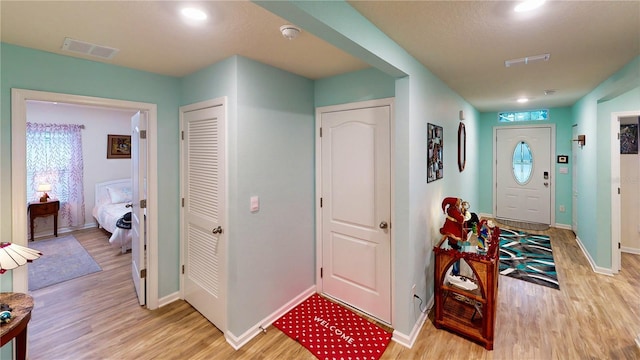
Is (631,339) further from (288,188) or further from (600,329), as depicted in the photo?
(288,188)

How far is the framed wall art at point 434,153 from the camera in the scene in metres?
2.62

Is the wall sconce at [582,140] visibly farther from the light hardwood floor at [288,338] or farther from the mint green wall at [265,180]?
the mint green wall at [265,180]

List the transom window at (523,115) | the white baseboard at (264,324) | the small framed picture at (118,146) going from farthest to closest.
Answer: the small framed picture at (118,146) → the transom window at (523,115) → the white baseboard at (264,324)

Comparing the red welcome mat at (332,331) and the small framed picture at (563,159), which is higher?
the small framed picture at (563,159)

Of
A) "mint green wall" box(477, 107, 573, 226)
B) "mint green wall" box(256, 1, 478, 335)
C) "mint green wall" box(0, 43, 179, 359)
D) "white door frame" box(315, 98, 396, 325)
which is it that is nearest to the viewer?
"mint green wall" box(256, 1, 478, 335)

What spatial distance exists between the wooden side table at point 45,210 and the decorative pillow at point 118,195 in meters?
0.78

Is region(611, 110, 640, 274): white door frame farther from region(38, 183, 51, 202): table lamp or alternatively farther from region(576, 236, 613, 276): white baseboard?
region(38, 183, 51, 202): table lamp

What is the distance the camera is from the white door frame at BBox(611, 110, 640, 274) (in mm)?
3291

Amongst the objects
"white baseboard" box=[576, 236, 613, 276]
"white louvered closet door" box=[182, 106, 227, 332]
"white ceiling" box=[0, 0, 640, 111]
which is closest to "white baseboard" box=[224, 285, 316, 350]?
"white louvered closet door" box=[182, 106, 227, 332]

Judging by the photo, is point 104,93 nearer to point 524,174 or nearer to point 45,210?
point 45,210

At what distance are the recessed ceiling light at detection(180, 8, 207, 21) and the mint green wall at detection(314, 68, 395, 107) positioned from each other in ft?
4.60

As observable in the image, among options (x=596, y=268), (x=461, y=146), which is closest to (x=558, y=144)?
(x=596, y=268)

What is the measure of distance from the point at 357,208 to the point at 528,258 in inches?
116

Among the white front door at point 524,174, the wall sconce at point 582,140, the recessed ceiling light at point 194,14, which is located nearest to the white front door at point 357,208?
the recessed ceiling light at point 194,14
